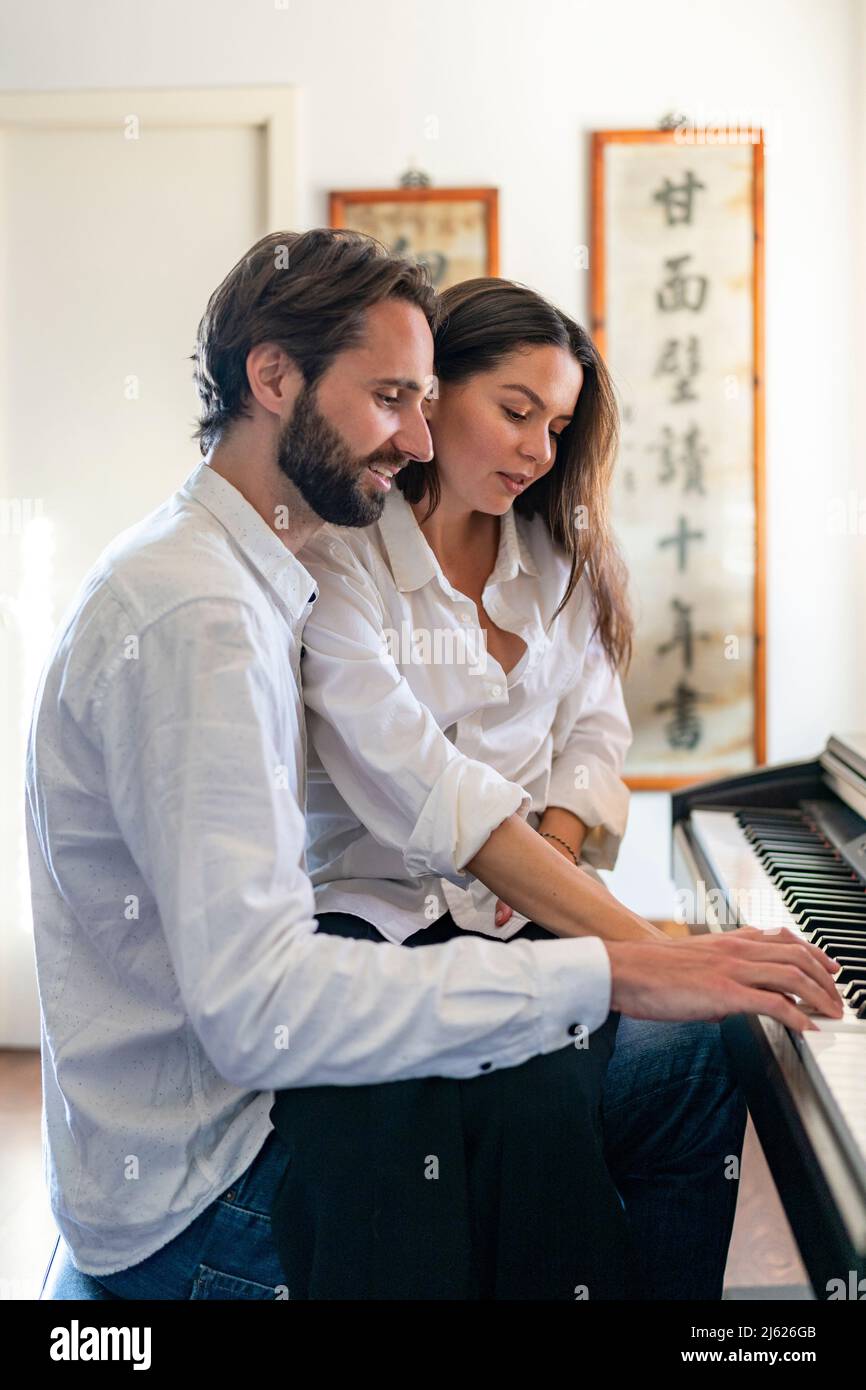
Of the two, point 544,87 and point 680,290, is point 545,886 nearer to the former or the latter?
point 680,290

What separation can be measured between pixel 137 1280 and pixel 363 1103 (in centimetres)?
25

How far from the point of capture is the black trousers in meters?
1.04

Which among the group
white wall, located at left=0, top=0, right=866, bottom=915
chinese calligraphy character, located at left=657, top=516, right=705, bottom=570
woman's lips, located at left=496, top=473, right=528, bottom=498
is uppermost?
white wall, located at left=0, top=0, right=866, bottom=915

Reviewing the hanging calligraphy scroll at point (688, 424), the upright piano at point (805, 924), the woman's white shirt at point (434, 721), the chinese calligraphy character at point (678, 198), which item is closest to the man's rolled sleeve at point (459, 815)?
the woman's white shirt at point (434, 721)

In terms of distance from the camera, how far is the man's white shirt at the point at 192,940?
0.97 m

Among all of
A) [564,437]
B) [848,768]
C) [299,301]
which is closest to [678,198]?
[564,437]

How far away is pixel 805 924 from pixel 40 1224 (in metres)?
1.55

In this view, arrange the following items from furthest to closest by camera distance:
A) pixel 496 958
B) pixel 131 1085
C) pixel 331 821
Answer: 1. pixel 331 821
2. pixel 131 1085
3. pixel 496 958

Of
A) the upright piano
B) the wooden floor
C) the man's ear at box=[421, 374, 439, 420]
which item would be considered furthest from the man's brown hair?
the wooden floor

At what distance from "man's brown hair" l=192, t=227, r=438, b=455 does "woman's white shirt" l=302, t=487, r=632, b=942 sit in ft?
0.81

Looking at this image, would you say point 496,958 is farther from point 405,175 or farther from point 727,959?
point 405,175

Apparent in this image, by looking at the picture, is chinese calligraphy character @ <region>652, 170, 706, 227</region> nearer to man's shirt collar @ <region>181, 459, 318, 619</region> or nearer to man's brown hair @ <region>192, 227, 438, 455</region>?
man's brown hair @ <region>192, 227, 438, 455</region>

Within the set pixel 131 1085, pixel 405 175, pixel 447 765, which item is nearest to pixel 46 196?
pixel 405 175

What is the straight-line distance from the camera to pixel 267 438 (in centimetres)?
125
